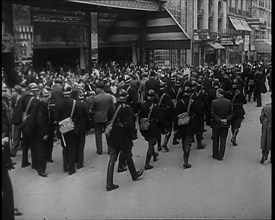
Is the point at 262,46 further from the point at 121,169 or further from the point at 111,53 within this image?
the point at 111,53

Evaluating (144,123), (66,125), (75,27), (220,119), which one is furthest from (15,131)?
(220,119)

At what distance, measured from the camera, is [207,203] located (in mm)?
4465

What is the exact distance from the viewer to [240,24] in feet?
14.6

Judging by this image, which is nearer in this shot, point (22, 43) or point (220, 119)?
point (22, 43)

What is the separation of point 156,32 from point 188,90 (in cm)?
102

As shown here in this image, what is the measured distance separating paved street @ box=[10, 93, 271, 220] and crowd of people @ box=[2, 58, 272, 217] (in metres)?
0.12

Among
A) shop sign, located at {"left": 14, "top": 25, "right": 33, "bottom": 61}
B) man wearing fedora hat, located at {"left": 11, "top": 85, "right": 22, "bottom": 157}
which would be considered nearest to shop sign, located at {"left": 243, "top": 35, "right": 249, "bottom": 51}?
shop sign, located at {"left": 14, "top": 25, "right": 33, "bottom": 61}

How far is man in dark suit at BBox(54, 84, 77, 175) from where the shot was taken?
4.44 meters

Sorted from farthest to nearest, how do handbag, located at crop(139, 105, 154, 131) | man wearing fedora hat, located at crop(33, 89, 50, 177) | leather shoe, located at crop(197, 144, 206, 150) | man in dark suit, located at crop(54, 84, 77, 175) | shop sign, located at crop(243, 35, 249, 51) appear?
leather shoe, located at crop(197, 144, 206, 150), handbag, located at crop(139, 105, 154, 131), shop sign, located at crop(243, 35, 249, 51), man in dark suit, located at crop(54, 84, 77, 175), man wearing fedora hat, located at crop(33, 89, 50, 177)

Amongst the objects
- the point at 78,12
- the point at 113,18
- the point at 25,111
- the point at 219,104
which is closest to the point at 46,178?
the point at 25,111

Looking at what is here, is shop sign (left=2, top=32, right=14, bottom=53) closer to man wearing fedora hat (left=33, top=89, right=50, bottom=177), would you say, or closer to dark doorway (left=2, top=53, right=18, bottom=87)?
dark doorway (left=2, top=53, right=18, bottom=87)

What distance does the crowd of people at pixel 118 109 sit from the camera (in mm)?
3877

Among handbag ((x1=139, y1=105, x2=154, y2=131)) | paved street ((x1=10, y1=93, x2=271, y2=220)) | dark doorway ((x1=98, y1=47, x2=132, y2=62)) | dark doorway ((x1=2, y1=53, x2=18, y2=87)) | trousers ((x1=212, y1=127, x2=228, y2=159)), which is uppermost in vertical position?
dark doorway ((x1=98, y1=47, x2=132, y2=62))

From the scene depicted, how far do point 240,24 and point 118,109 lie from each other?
173 cm
